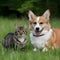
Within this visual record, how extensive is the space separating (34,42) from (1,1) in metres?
9.95

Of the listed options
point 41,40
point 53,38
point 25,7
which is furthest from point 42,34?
point 25,7

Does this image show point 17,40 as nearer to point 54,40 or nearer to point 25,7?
point 54,40

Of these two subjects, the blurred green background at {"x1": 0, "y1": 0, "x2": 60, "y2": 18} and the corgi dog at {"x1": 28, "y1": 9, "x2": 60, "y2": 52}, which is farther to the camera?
the blurred green background at {"x1": 0, "y1": 0, "x2": 60, "y2": 18}

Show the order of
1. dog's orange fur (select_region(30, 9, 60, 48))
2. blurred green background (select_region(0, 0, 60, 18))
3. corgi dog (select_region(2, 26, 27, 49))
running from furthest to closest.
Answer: blurred green background (select_region(0, 0, 60, 18)), dog's orange fur (select_region(30, 9, 60, 48)), corgi dog (select_region(2, 26, 27, 49))

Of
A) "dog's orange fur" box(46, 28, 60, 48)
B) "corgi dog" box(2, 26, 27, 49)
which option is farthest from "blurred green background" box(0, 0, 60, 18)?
"corgi dog" box(2, 26, 27, 49)

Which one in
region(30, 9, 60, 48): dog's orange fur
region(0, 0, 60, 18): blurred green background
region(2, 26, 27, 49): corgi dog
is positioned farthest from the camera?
region(0, 0, 60, 18): blurred green background

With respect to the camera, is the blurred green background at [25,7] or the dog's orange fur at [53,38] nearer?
the dog's orange fur at [53,38]

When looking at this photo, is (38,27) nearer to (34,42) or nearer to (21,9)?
(34,42)

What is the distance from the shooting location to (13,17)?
1838 cm

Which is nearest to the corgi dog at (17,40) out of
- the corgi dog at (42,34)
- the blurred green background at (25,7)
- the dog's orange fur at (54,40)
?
the corgi dog at (42,34)

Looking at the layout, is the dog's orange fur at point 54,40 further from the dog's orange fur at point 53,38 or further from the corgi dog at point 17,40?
the corgi dog at point 17,40

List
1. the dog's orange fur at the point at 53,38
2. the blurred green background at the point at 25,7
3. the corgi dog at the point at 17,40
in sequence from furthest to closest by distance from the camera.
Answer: the blurred green background at the point at 25,7, the dog's orange fur at the point at 53,38, the corgi dog at the point at 17,40

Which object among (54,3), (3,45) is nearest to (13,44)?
(3,45)

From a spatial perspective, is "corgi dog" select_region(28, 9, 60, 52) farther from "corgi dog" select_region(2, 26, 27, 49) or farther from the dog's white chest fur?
"corgi dog" select_region(2, 26, 27, 49)
